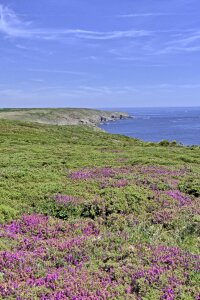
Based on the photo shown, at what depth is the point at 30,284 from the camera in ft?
25.2

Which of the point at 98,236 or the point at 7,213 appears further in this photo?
the point at 7,213

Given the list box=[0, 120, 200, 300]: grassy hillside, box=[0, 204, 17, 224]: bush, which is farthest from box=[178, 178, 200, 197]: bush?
box=[0, 204, 17, 224]: bush

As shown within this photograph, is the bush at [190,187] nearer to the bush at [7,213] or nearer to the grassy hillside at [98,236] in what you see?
the grassy hillside at [98,236]

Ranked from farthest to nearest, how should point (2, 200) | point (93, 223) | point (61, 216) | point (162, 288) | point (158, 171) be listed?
1. point (158, 171)
2. point (2, 200)
3. point (61, 216)
4. point (93, 223)
5. point (162, 288)

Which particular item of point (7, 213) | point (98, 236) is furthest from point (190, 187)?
point (7, 213)

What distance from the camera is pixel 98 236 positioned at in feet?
35.1

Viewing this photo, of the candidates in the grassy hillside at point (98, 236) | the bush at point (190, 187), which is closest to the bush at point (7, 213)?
the grassy hillside at point (98, 236)

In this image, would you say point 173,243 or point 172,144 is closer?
point 173,243

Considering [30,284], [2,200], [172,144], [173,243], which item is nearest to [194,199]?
[173,243]

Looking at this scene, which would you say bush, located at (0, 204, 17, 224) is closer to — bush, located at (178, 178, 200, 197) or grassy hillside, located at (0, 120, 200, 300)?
grassy hillside, located at (0, 120, 200, 300)

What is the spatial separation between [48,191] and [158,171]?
8.02m

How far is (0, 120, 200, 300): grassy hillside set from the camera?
25.2 ft

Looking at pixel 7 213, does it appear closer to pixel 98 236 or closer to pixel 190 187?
pixel 98 236

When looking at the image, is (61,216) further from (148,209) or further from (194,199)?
(194,199)
